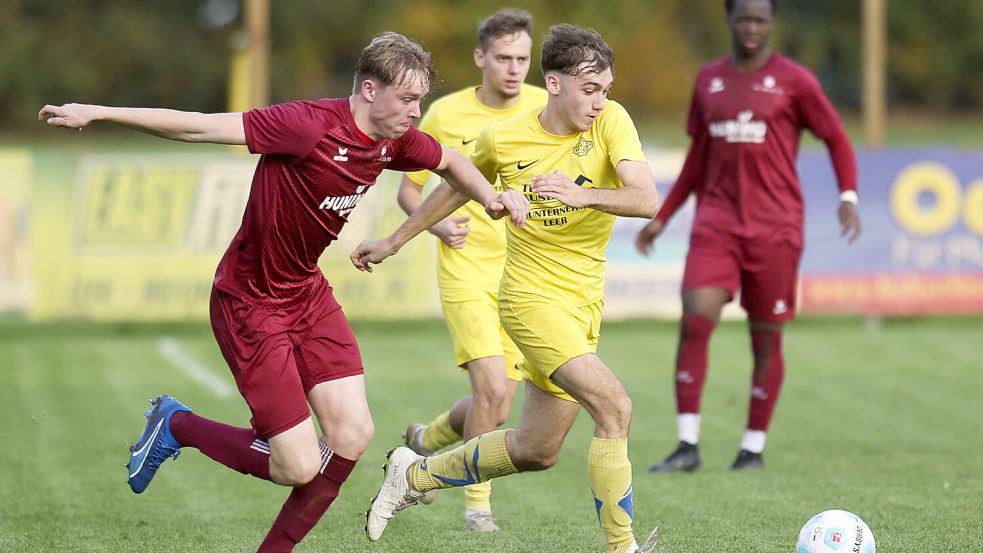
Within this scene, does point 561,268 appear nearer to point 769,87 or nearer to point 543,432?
point 543,432

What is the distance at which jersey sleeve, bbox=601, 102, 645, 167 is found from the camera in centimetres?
606

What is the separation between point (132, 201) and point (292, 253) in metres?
10.2

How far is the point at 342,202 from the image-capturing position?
234 inches

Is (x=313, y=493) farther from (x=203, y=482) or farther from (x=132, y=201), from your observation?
(x=132, y=201)

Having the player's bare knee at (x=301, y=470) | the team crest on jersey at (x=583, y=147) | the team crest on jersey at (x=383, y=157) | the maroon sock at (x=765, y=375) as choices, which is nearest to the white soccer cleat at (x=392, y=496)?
the player's bare knee at (x=301, y=470)

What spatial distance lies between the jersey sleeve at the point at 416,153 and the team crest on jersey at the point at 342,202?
18cm

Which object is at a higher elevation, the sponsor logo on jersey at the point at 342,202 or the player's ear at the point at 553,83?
the player's ear at the point at 553,83

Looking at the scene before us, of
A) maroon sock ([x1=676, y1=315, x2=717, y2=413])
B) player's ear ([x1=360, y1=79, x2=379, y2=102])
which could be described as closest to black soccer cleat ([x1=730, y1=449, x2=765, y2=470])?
maroon sock ([x1=676, y1=315, x2=717, y2=413])

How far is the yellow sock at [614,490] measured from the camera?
588 centimetres

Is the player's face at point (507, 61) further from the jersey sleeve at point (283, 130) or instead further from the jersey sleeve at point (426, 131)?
the jersey sleeve at point (283, 130)

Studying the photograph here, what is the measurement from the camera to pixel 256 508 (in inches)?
300

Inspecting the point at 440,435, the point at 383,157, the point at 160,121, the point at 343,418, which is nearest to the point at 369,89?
the point at 383,157

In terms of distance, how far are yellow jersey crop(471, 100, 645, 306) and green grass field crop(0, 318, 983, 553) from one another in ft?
3.96

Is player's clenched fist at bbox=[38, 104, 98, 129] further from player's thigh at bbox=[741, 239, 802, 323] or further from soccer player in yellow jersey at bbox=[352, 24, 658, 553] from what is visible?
player's thigh at bbox=[741, 239, 802, 323]
